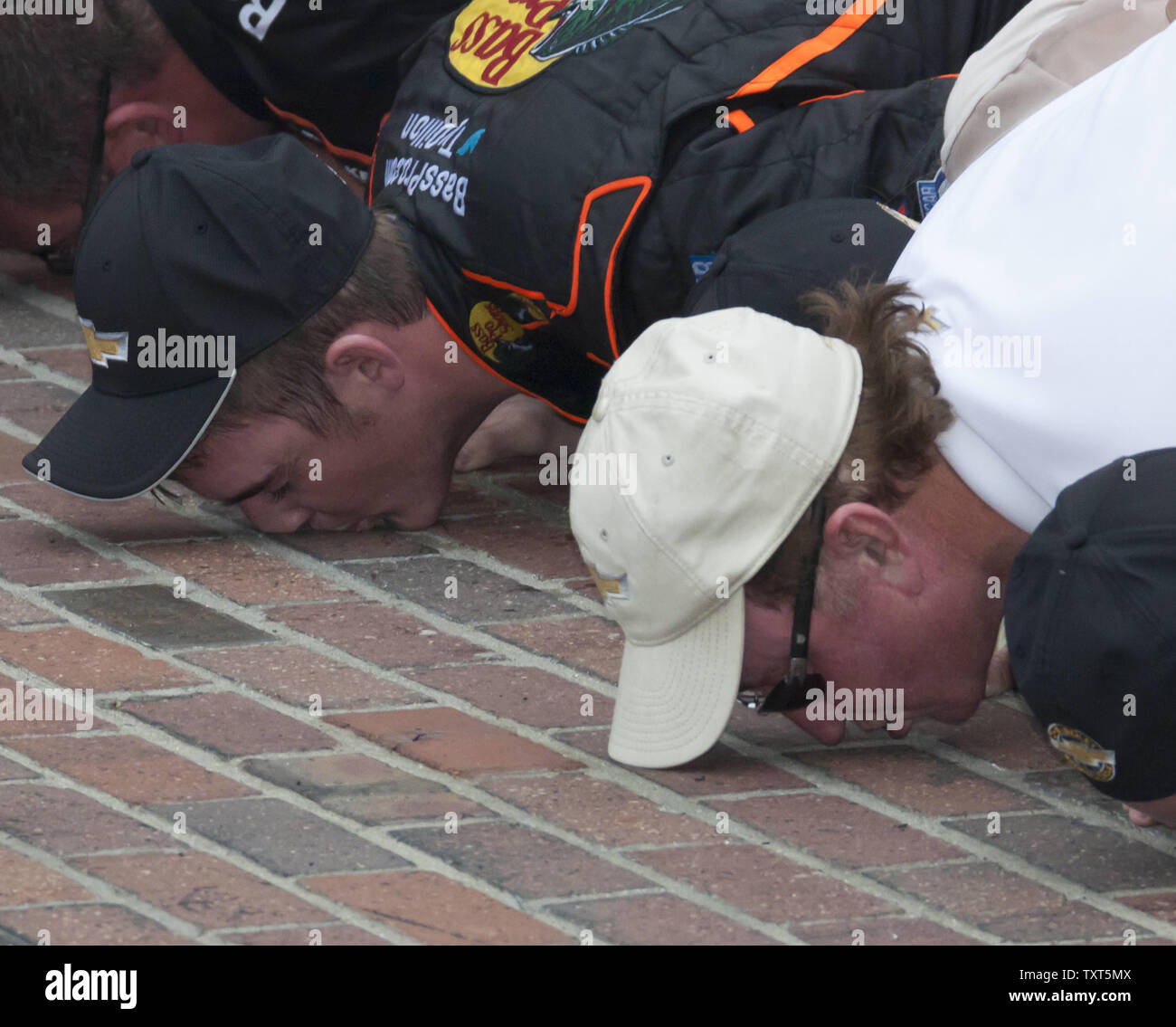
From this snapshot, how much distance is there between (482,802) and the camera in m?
2.45

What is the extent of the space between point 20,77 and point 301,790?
195cm

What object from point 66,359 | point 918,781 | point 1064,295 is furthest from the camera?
point 66,359

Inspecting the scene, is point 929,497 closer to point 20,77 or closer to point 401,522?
point 401,522

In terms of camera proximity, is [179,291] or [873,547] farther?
[179,291]

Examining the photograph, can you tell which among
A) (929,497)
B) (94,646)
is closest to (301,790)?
(94,646)

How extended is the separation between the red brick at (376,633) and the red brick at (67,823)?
596mm

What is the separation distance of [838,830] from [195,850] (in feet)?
2.74

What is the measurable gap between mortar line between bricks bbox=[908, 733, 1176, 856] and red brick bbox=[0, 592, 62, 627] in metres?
1.42

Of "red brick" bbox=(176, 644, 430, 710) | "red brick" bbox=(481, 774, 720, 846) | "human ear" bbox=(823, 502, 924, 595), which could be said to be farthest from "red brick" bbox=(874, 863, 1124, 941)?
"red brick" bbox=(176, 644, 430, 710)

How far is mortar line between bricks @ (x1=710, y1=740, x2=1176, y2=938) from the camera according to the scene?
7.22 feet

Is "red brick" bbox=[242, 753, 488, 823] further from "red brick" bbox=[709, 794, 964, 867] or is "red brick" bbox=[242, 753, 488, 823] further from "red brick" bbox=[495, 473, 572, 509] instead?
"red brick" bbox=[495, 473, 572, 509]

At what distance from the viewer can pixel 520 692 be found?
280 centimetres

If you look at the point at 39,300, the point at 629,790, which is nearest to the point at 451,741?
the point at 629,790

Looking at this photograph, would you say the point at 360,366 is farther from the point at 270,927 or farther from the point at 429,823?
the point at 270,927
